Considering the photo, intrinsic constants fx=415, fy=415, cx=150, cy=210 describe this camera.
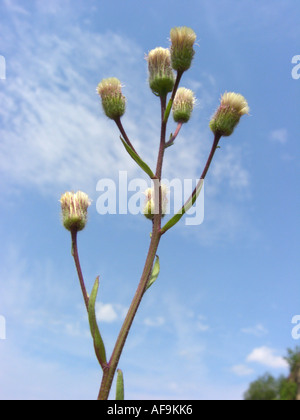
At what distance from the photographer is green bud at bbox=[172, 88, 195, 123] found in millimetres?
3109

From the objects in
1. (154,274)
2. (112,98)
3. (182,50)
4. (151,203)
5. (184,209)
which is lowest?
(154,274)

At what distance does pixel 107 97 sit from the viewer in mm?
2936

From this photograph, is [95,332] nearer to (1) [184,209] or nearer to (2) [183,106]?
(1) [184,209]

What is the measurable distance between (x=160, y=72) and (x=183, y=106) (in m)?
0.36

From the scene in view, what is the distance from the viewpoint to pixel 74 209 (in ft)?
9.11

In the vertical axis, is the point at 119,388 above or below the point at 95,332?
below

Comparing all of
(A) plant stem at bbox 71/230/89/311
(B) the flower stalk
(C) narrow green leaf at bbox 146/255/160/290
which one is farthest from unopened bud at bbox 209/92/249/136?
(A) plant stem at bbox 71/230/89/311

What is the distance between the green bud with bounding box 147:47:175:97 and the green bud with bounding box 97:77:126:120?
0.24m

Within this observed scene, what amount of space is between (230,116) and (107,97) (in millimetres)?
871

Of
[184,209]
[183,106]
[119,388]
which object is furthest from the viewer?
[183,106]

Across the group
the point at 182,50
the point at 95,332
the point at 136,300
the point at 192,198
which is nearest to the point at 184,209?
the point at 192,198

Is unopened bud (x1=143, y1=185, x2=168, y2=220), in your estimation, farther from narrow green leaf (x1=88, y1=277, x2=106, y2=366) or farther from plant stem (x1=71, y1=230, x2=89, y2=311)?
narrow green leaf (x1=88, y1=277, x2=106, y2=366)
